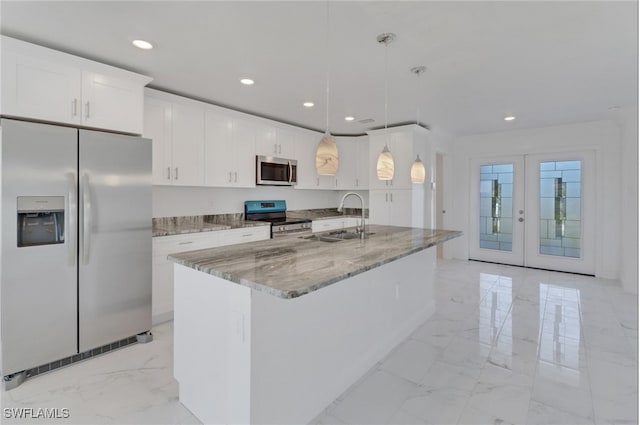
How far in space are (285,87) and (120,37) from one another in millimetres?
1450

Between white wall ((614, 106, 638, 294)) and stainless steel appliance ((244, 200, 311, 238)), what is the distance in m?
4.38

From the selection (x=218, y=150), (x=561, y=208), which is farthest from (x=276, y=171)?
(x=561, y=208)

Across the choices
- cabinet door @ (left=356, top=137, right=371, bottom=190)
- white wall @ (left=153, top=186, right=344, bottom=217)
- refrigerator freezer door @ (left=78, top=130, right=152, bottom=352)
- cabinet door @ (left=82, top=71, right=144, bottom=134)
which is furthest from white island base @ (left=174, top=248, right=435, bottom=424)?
cabinet door @ (left=356, top=137, right=371, bottom=190)

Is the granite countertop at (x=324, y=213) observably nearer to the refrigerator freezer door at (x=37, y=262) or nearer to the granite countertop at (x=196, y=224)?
the granite countertop at (x=196, y=224)

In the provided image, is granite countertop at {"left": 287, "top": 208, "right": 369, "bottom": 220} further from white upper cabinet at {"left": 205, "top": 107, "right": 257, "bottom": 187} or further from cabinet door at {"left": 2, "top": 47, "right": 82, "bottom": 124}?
cabinet door at {"left": 2, "top": 47, "right": 82, "bottom": 124}

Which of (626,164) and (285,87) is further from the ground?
(285,87)

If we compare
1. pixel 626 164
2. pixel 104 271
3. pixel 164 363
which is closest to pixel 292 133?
pixel 104 271

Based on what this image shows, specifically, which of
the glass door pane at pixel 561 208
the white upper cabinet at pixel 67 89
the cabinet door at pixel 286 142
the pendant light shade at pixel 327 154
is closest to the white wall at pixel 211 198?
the cabinet door at pixel 286 142

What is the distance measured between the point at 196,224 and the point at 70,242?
154cm

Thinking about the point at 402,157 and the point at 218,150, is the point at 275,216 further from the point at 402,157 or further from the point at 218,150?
the point at 402,157

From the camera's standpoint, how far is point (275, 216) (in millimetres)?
4879

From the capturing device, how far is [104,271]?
249cm

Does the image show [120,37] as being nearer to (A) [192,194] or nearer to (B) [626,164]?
(A) [192,194]

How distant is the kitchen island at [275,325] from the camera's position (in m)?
1.49
